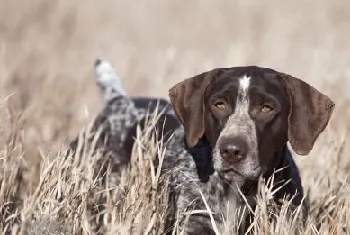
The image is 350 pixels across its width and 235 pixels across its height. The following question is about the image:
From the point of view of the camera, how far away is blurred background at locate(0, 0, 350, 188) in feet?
29.2

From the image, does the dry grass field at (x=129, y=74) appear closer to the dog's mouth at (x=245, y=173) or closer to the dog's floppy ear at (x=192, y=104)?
the dog's mouth at (x=245, y=173)

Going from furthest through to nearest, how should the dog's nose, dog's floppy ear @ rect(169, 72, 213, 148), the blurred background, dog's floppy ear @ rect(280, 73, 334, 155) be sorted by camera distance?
the blurred background → dog's floppy ear @ rect(169, 72, 213, 148) → dog's floppy ear @ rect(280, 73, 334, 155) → the dog's nose

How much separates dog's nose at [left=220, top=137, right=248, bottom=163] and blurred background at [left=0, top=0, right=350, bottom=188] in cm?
190

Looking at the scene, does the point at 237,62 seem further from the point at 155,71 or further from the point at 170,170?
the point at 170,170

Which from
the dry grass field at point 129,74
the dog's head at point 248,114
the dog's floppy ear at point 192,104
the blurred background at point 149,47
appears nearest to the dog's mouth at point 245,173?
the dog's head at point 248,114

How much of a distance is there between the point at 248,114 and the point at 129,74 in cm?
585

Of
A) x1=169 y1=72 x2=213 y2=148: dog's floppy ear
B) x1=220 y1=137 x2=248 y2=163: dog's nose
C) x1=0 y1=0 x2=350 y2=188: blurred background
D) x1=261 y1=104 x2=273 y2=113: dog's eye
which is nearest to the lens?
x1=220 y1=137 x2=248 y2=163: dog's nose

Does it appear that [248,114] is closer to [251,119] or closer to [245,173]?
[251,119]

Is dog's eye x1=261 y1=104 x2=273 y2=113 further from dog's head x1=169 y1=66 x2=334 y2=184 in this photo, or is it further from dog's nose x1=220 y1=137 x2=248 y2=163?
dog's nose x1=220 y1=137 x2=248 y2=163

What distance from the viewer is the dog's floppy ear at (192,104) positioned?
18.1 feet

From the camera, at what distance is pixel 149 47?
12617 mm

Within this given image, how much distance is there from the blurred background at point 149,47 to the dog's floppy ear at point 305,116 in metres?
1.40

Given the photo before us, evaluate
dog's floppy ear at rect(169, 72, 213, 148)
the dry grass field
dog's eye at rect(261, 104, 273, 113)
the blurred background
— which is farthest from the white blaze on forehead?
the blurred background

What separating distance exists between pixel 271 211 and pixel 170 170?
80 cm
